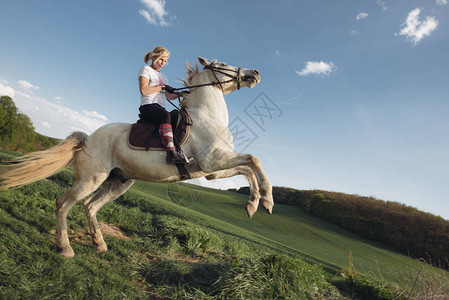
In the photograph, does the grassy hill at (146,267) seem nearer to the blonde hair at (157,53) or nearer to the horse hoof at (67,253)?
the horse hoof at (67,253)

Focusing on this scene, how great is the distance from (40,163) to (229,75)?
3326mm

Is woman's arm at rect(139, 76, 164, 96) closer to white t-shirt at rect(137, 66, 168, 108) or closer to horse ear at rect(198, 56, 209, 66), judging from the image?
white t-shirt at rect(137, 66, 168, 108)

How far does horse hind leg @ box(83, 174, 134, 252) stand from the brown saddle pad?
982 millimetres

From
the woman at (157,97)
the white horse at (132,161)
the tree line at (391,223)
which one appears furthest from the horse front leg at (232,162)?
the tree line at (391,223)

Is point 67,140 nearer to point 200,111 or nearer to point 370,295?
point 200,111

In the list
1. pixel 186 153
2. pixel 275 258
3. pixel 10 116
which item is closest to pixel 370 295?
pixel 275 258

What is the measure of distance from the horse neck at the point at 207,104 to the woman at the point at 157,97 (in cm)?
41

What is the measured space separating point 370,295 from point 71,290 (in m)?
4.89

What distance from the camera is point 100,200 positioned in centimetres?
397

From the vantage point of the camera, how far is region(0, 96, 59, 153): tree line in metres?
24.8

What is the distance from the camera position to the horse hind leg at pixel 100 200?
3.71 m

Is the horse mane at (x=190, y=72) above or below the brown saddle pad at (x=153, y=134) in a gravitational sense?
above

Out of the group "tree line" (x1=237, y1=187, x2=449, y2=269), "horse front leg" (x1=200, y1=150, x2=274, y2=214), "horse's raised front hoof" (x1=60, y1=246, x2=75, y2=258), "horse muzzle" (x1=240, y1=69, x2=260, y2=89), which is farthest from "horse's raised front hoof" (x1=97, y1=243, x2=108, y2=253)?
"tree line" (x1=237, y1=187, x2=449, y2=269)

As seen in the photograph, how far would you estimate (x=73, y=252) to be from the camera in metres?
3.33
